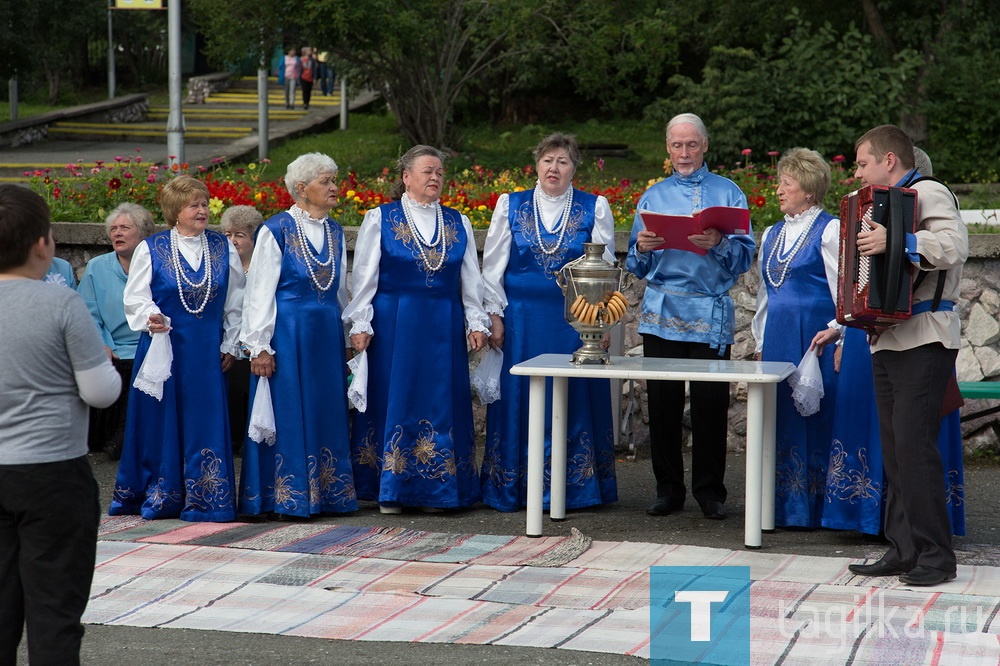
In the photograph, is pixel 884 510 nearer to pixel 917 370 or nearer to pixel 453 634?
pixel 917 370

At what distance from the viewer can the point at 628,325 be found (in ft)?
28.0

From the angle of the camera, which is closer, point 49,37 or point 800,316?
point 800,316

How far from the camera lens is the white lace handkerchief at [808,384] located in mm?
6172

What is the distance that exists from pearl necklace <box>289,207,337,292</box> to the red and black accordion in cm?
276

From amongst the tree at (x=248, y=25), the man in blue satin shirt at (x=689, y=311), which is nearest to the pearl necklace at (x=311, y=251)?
the man in blue satin shirt at (x=689, y=311)

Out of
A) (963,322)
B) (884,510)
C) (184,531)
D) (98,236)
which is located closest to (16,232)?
(184,531)

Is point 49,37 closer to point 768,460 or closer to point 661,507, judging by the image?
point 661,507

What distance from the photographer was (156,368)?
21.2ft

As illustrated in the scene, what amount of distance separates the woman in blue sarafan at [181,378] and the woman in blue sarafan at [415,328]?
74cm

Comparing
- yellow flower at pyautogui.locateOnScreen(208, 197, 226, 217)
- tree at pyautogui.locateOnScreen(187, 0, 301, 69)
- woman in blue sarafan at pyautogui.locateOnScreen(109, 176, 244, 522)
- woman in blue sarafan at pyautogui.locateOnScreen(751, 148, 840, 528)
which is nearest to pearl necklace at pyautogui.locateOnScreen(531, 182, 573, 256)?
woman in blue sarafan at pyautogui.locateOnScreen(751, 148, 840, 528)

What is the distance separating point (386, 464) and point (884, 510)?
8.28ft

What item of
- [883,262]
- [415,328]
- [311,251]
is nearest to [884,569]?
[883,262]

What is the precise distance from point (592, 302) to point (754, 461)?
3.58ft

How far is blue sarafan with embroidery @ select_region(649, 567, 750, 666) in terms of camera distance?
14.4ft
